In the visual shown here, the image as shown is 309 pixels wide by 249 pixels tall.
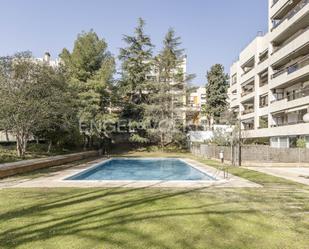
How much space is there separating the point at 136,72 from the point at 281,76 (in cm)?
1769

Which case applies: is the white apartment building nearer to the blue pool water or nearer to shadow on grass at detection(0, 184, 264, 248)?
the blue pool water

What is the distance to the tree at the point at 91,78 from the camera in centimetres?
3072

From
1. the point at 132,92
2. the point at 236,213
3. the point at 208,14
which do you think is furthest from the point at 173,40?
the point at 236,213

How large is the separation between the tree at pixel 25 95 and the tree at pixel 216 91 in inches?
1188

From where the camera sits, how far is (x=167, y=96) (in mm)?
34781

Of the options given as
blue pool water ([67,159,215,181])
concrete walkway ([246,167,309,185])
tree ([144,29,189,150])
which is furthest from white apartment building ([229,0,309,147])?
blue pool water ([67,159,215,181])

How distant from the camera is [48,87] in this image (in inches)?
736

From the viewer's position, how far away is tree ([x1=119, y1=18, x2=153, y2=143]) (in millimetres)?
36125

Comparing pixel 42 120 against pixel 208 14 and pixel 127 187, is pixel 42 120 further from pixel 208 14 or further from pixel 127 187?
pixel 208 14

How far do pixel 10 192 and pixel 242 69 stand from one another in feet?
116

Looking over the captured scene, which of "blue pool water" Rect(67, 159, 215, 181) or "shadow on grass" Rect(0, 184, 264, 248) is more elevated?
"shadow on grass" Rect(0, 184, 264, 248)

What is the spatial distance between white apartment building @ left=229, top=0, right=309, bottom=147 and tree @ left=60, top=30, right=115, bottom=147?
16.8 m

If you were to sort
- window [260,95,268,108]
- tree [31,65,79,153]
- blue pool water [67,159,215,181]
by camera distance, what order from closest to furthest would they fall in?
blue pool water [67,159,215,181]
tree [31,65,79,153]
window [260,95,268,108]

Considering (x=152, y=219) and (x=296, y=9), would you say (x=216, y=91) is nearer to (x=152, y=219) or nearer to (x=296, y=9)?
(x=296, y=9)
